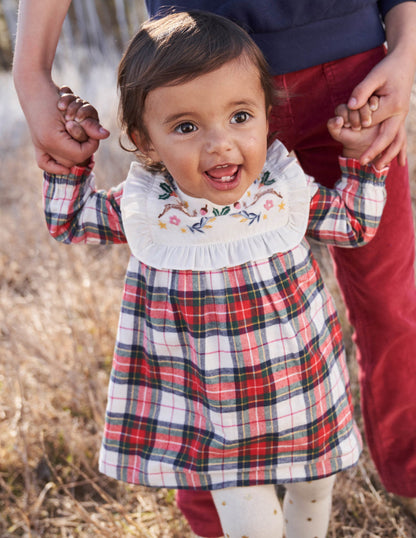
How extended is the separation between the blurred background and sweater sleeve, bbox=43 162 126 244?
61cm

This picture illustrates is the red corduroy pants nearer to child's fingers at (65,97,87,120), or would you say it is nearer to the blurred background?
the blurred background

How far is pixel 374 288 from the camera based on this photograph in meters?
1.54

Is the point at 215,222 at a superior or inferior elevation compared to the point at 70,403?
superior

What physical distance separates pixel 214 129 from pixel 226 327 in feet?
1.22

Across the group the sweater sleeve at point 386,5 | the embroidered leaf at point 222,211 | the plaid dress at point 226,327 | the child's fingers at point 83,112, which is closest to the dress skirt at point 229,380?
the plaid dress at point 226,327

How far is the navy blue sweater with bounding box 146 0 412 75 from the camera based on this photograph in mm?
1314

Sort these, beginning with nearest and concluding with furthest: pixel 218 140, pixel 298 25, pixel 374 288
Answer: pixel 218 140 → pixel 298 25 → pixel 374 288

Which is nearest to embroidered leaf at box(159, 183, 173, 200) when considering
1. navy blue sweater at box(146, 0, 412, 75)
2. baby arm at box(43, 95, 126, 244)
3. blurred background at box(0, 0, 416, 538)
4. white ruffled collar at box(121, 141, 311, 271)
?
white ruffled collar at box(121, 141, 311, 271)

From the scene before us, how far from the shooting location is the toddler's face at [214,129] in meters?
1.13

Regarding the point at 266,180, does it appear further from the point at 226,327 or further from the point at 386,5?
the point at 386,5

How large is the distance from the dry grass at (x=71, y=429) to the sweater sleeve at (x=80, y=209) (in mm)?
636

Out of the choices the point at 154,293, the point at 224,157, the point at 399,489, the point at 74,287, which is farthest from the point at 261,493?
the point at 74,287

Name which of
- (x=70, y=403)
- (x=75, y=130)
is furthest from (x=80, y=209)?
(x=70, y=403)

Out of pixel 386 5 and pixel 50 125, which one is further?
pixel 386 5
